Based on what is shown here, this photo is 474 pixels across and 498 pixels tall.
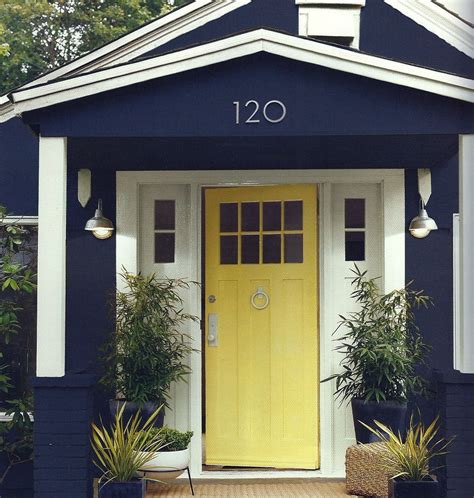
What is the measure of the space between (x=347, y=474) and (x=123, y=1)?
1287 cm

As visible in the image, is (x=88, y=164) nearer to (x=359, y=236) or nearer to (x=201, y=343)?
(x=201, y=343)

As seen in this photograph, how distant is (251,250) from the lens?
24.1 ft

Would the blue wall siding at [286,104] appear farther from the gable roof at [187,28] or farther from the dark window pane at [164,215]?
the gable roof at [187,28]

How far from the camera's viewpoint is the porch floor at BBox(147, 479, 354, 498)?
659 centimetres

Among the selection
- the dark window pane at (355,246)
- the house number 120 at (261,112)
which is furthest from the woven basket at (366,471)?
the house number 120 at (261,112)

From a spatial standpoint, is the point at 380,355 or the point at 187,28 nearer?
the point at 380,355

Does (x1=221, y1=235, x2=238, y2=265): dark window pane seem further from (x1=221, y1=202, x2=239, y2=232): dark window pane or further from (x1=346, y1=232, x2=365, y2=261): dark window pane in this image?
(x1=346, y1=232, x2=365, y2=261): dark window pane

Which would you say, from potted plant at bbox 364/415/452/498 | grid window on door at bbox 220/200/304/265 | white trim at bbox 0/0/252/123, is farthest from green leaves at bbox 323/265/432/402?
white trim at bbox 0/0/252/123

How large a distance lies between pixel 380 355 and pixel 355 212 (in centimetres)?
132

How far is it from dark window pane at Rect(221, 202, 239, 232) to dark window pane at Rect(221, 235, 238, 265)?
2.8 inches

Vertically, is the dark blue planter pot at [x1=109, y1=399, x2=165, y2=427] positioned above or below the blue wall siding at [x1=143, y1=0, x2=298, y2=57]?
below

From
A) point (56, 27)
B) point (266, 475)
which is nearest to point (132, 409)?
point (266, 475)

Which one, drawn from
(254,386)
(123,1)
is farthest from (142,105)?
(123,1)

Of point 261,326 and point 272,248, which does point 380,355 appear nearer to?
point 261,326
